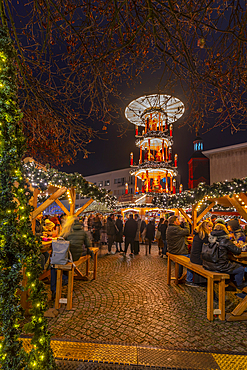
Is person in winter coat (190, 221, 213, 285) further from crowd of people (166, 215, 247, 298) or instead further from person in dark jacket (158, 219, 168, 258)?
person in dark jacket (158, 219, 168, 258)

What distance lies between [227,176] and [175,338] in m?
35.8

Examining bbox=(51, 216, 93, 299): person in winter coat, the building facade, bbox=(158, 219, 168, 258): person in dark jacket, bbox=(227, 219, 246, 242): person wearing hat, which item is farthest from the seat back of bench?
the building facade

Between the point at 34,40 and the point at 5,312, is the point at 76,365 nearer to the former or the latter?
the point at 5,312

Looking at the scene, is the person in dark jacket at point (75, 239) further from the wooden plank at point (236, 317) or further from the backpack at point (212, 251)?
A: the wooden plank at point (236, 317)

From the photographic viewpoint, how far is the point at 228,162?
35188 mm

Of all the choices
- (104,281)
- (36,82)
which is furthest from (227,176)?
(36,82)

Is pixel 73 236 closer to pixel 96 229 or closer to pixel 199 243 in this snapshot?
pixel 199 243

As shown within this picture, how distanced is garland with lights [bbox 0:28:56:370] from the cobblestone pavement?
1.76 m

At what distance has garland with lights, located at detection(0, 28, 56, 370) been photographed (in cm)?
167

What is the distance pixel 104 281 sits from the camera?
244 inches

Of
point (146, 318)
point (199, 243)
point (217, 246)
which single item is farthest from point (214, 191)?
point (146, 318)

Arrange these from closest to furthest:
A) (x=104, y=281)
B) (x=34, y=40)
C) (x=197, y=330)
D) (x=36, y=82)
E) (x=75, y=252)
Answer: (x=34, y=40) < (x=197, y=330) < (x=36, y=82) < (x=75, y=252) < (x=104, y=281)

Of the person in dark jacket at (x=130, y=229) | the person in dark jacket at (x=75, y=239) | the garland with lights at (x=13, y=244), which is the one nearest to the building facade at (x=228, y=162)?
the person in dark jacket at (x=130, y=229)

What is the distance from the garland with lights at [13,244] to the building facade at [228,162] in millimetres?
35639
